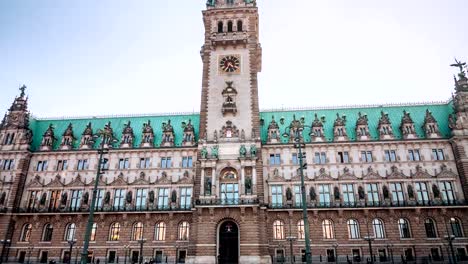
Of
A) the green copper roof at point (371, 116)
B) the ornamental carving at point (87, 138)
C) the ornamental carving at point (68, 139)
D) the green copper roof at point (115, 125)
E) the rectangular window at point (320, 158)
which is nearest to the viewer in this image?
the rectangular window at point (320, 158)

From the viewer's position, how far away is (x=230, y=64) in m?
56.3

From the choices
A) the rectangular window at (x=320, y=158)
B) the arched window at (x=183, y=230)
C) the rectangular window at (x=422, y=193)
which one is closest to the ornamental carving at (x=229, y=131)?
the rectangular window at (x=320, y=158)

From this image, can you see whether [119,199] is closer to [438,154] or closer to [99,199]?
[99,199]

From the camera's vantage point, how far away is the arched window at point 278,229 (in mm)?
48500

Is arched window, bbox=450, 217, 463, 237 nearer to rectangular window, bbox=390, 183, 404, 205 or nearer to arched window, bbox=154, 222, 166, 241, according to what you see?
rectangular window, bbox=390, 183, 404, 205

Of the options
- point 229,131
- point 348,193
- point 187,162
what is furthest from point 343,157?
point 187,162

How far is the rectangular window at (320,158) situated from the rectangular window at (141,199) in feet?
89.1

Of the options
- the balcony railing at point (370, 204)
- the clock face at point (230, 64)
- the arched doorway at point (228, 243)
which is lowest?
the arched doorway at point (228, 243)

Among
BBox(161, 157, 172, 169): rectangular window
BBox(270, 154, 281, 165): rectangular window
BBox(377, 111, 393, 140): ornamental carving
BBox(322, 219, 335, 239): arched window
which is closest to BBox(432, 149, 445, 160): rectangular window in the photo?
BBox(377, 111, 393, 140): ornamental carving

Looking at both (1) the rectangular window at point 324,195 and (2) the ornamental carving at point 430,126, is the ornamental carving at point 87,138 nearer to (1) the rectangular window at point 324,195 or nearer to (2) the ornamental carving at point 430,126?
(1) the rectangular window at point 324,195

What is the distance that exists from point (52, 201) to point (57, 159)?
708 centimetres

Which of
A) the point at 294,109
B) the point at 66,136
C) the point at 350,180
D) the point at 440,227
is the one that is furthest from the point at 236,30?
the point at 440,227

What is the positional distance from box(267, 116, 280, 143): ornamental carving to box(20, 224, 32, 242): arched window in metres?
39.8

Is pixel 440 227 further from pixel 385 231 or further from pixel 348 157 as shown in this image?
pixel 348 157
